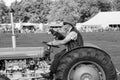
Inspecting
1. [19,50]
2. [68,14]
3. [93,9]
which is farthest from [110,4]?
[19,50]

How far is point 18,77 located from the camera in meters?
6.74

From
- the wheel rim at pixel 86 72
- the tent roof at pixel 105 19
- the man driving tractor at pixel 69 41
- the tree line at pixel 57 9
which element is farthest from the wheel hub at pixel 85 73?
the tree line at pixel 57 9

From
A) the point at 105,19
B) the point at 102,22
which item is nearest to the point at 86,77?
the point at 102,22

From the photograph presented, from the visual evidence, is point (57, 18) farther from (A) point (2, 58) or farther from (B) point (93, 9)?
(A) point (2, 58)

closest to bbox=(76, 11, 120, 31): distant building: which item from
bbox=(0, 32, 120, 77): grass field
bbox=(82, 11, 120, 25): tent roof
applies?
bbox=(82, 11, 120, 25): tent roof

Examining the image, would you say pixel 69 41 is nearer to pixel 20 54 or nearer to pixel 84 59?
pixel 84 59

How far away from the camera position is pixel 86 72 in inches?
247

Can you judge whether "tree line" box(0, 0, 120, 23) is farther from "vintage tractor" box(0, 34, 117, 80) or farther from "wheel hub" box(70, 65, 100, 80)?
"wheel hub" box(70, 65, 100, 80)

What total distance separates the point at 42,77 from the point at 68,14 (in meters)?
88.0

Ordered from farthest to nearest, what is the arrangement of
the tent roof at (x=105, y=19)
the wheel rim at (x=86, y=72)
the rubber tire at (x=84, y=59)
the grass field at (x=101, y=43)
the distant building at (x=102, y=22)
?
the tent roof at (x=105, y=19), the distant building at (x=102, y=22), the grass field at (x=101, y=43), the wheel rim at (x=86, y=72), the rubber tire at (x=84, y=59)

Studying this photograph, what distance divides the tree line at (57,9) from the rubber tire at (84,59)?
268 feet

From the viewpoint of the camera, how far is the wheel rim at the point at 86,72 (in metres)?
6.25

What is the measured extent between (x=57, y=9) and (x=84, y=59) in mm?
91456

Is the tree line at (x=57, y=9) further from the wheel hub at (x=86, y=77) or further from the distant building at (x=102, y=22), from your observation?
the wheel hub at (x=86, y=77)
